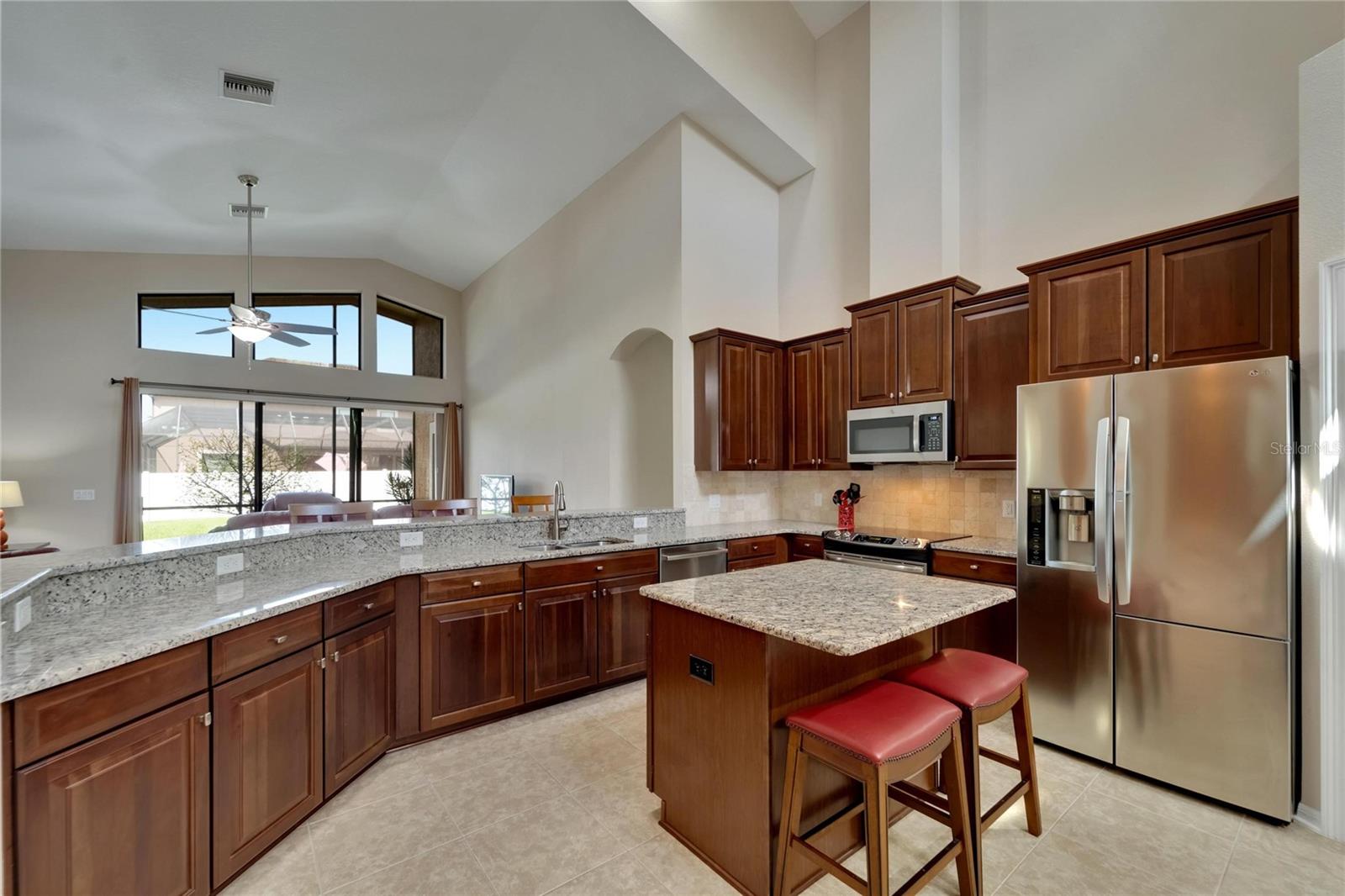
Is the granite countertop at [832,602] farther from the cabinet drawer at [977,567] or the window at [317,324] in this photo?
the window at [317,324]

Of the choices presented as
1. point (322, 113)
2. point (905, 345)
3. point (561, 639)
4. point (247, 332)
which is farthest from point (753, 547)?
point (247, 332)

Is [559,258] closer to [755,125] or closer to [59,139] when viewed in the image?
[755,125]

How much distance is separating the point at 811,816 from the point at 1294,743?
6.32ft

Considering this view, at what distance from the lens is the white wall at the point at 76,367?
559cm

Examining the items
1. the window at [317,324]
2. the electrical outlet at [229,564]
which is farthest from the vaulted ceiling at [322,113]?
the electrical outlet at [229,564]

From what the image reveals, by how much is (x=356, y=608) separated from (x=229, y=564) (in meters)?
0.61

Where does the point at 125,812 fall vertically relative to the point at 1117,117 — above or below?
below

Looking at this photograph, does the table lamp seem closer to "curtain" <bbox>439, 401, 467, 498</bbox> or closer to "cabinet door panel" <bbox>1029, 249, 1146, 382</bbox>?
"curtain" <bbox>439, 401, 467, 498</bbox>

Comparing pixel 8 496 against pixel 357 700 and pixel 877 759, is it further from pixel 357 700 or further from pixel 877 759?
pixel 877 759

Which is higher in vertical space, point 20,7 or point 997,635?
point 20,7

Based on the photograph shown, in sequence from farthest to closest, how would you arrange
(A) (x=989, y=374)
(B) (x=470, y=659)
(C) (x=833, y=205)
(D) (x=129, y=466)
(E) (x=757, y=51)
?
(D) (x=129, y=466), (C) (x=833, y=205), (E) (x=757, y=51), (A) (x=989, y=374), (B) (x=470, y=659)

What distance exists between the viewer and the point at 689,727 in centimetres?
195

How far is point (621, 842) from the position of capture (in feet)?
6.61

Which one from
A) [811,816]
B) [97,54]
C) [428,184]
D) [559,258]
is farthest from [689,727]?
[428,184]
